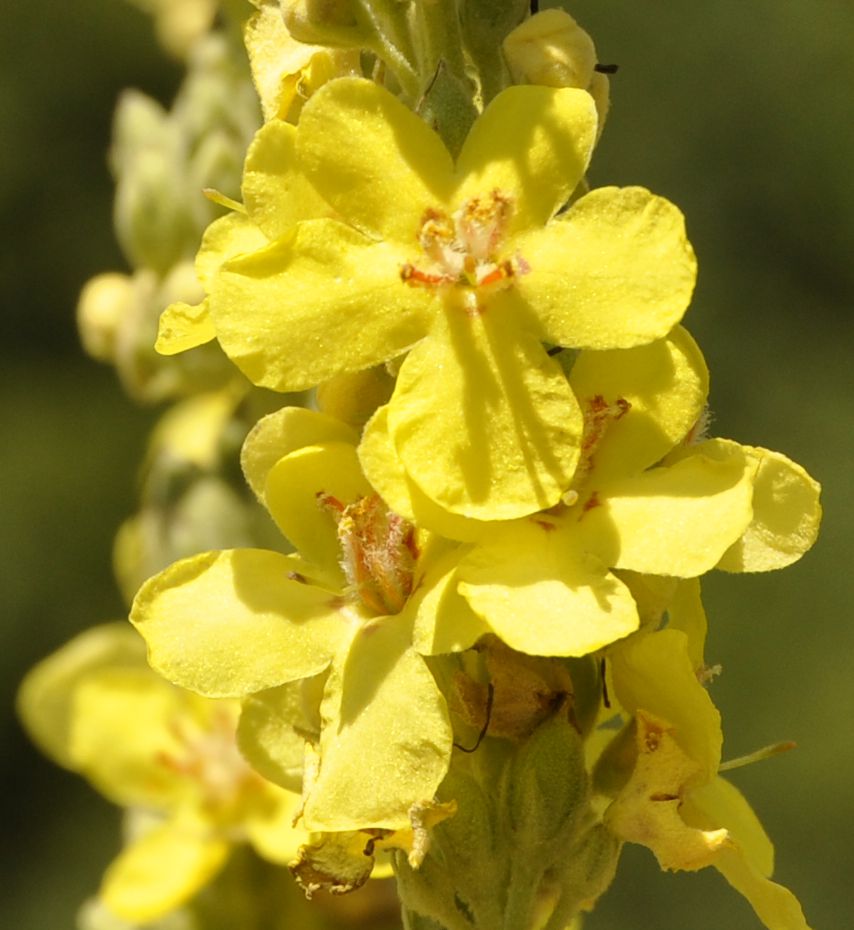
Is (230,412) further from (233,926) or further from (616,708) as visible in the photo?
(616,708)

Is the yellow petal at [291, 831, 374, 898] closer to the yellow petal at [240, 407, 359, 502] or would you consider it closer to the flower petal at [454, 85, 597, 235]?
the yellow petal at [240, 407, 359, 502]

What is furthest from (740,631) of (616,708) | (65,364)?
(616,708)

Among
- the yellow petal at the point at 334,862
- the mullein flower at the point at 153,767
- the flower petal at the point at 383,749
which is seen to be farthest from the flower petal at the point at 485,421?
the mullein flower at the point at 153,767

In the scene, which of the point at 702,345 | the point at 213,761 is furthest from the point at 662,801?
the point at 702,345

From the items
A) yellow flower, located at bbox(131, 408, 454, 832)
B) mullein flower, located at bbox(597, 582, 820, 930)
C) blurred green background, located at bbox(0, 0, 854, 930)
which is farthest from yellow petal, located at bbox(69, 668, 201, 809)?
blurred green background, located at bbox(0, 0, 854, 930)

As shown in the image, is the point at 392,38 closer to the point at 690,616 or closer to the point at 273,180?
the point at 273,180

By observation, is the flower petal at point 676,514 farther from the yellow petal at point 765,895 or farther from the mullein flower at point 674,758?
the yellow petal at point 765,895
